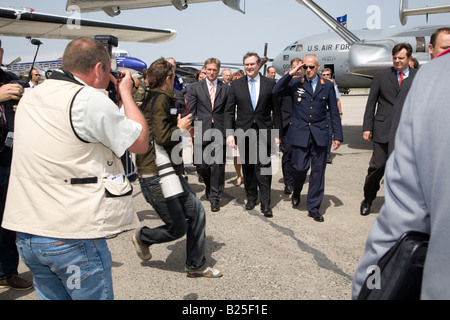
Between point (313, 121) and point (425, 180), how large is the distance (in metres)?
4.05

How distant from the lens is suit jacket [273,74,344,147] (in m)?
4.92

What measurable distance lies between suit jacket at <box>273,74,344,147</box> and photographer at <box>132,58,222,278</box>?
2.22 metres

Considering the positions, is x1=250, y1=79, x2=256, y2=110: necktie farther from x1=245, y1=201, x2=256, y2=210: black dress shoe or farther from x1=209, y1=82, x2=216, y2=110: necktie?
x1=245, y1=201, x2=256, y2=210: black dress shoe

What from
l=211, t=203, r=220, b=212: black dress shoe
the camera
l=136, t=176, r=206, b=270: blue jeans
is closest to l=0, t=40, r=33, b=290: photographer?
l=136, t=176, r=206, b=270: blue jeans

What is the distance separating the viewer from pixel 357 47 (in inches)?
391

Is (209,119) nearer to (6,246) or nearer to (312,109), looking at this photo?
(312,109)

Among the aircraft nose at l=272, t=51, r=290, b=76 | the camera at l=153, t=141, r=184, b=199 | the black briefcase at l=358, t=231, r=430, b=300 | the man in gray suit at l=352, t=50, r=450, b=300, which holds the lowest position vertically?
the camera at l=153, t=141, r=184, b=199

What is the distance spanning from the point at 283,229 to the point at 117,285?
221 centimetres

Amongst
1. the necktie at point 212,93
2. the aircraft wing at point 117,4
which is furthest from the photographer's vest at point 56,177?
the aircraft wing at point 117,4

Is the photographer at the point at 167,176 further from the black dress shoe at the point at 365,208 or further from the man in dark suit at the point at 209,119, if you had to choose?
the black dress shoe at the point at 365,208

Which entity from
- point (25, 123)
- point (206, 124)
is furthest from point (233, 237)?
point (25, 123)

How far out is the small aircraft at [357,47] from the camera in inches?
368

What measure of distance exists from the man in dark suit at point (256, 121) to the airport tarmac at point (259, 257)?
614 mm
